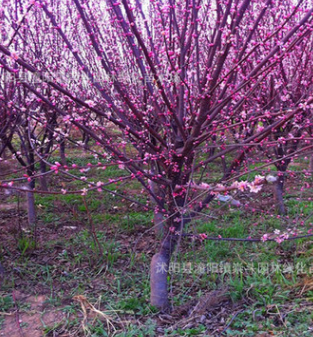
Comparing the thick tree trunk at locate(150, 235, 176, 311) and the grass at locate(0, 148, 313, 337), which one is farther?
the thick tree trunk at locate(150, 235, 176, 311)

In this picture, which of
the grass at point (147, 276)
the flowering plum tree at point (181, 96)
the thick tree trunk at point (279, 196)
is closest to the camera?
the flowering plum tree at point (181, 96)

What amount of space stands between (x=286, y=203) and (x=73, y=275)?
3.47 metres

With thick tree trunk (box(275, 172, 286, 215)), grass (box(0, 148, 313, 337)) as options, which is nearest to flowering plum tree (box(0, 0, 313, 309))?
grass (box(0, 148, 313, 337))

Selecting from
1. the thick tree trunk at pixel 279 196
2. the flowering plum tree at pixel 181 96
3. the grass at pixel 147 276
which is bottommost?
the grass at pixel 147 276

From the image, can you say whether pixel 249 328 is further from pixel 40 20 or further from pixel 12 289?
pixel 40 20

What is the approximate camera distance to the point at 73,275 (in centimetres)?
380

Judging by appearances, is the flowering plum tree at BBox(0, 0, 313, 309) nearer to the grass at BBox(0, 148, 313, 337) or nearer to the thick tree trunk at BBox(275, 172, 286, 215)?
the grass at BBox(0, 148, 313, 337)

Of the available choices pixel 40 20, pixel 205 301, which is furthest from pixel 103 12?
pixel 205 301

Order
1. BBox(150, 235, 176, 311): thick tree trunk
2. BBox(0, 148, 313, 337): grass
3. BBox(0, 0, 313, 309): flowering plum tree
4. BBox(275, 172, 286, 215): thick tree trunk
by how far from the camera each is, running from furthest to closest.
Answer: BBox(275, 172, 286, 215): thick tree trunk
BBox(150, 235, 176, 311): thick tree trunk
BBox(0, 148, 313, 337): grass
BBox(0, 0, 313, 309): flowering plum tree

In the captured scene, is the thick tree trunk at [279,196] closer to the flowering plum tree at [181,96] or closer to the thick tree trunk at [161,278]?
the flowering plum tree at [181,96]

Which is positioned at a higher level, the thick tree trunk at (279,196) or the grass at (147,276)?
the thick tree trunk at (279,196)

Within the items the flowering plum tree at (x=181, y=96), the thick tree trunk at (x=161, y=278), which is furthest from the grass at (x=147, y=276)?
the flowering plum tree at (x=181, y=96)

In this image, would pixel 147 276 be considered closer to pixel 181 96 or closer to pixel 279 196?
pixel 181 96

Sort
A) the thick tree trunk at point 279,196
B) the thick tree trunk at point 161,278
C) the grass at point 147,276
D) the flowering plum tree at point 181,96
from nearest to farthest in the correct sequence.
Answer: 1. the flowering plum tree at point 181,96
2. the grass at point 147,276
3. the thick tree trunk at point 161,278
4. the thick tree trunk at point 279,196
